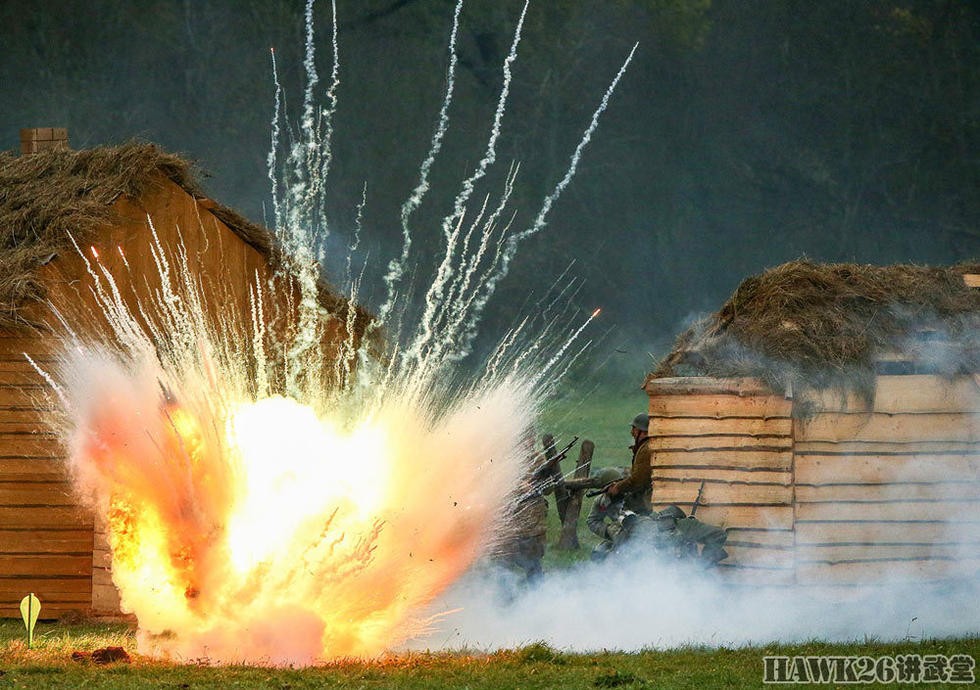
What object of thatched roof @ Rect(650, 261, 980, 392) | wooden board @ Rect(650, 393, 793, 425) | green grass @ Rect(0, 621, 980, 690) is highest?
thatched roof @ Rect(650, 261, 980, 392)

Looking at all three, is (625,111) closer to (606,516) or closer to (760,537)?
(606,516)

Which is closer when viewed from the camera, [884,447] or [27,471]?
[884,447]

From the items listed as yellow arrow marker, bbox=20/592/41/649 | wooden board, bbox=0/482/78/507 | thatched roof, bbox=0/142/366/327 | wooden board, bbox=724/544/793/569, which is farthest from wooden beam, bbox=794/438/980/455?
wooden board, bbox=0/482/78/507

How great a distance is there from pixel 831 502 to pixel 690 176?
102 ft

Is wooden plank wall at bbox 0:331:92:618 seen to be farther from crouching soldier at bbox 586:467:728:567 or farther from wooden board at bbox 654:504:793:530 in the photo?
wooden board at bbox 654:504:793:530

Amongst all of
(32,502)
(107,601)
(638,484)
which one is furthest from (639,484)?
(32,502)

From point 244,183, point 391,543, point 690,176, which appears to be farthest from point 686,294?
point 391,543

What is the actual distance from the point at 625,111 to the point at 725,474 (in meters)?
31.4

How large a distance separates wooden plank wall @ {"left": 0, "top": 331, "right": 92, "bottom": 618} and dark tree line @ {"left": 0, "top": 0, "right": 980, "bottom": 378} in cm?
2735

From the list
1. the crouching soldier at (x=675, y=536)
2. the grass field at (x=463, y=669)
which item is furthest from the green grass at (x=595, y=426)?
the grass field at (x=463, y=669)

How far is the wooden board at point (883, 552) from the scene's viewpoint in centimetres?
1560

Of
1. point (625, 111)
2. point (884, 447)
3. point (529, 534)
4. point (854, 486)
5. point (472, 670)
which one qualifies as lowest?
point (472, 670)

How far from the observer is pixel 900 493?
51.6ft

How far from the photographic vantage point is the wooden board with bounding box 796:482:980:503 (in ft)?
51.5
